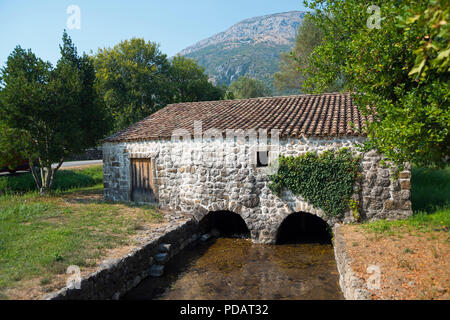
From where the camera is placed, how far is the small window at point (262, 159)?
10055 mm

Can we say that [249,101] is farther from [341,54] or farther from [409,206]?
[409,206]

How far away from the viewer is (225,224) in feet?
41.4

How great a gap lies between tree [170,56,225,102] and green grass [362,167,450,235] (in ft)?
61.1

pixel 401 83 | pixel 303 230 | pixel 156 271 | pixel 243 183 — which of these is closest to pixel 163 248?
pixel 156 271

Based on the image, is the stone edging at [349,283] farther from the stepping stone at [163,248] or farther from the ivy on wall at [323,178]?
the stepping stone at [163,248]

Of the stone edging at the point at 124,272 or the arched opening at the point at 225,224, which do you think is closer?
the stone edging at the point at 124,272

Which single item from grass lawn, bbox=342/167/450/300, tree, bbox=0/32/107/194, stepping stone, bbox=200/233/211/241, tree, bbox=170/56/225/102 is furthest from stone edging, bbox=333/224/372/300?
tree, bbox=170/56/225/102

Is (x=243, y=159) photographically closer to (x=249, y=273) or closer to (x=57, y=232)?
(x=249, y=273)

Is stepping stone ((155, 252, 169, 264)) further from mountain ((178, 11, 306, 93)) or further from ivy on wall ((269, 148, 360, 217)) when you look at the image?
mountain ((178, 11, 306, 93))

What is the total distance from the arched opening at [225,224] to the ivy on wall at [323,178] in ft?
9.85

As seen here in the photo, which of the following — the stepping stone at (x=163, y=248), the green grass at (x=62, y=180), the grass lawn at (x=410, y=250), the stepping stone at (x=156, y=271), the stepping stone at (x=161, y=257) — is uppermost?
the green grass at (x=62, y=180)

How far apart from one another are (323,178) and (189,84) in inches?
757

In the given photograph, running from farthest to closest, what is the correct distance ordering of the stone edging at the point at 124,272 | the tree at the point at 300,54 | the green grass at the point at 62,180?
the tree at the point at 300,54, the green grass at the point at 62,180, the stone edging at the point at 124,272

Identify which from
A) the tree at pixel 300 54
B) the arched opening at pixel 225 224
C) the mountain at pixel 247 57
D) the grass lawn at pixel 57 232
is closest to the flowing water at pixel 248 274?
the arched opening at pixel 225 224
